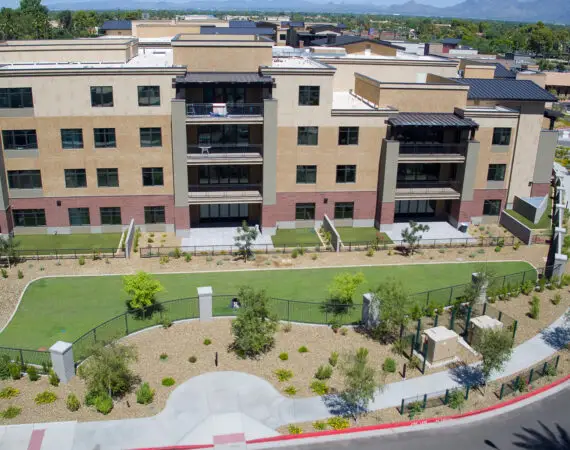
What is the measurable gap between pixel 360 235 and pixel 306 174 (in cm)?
671

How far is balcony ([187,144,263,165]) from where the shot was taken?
44.7 m

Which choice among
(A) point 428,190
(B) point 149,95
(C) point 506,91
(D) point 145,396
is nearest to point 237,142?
(B) point 149,95

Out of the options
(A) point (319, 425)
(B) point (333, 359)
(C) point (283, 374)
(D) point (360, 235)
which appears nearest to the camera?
(A) point (319, 425)

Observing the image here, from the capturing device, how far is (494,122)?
4784 centimetres

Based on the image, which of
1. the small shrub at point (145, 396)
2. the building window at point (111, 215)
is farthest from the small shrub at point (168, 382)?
the building window at point (111, 215)

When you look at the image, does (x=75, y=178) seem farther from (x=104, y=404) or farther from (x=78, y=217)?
(x=104, y=404)

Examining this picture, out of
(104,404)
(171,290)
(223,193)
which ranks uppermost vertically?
(223,193)

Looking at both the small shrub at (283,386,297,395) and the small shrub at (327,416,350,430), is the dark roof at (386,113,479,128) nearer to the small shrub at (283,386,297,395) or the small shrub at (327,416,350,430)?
the small shrub at (283,386,297,395)

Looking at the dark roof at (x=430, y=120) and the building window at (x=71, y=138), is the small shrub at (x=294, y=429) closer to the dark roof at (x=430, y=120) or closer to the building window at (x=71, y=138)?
the dark roof at (x=430, y=120)

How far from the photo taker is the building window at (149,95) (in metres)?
43.3

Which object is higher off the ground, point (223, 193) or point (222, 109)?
point (222, 109)

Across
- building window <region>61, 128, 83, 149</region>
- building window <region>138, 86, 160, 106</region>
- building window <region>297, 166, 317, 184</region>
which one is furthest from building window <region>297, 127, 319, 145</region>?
building window <region>61, 128, 83, 149</region>

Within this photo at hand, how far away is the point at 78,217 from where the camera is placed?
46.2 metres

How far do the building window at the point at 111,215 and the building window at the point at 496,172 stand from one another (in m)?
31.3
